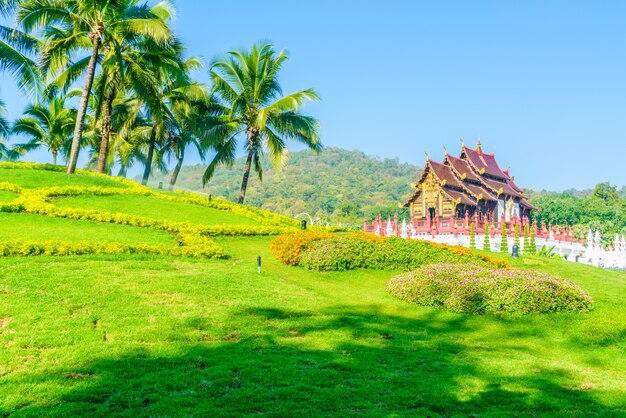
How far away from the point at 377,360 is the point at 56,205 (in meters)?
13.7

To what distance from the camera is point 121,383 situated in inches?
209

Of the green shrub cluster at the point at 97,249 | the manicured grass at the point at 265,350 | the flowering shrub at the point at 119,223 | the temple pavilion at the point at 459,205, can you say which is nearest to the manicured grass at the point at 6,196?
the flowering shrub at the point at 119,223

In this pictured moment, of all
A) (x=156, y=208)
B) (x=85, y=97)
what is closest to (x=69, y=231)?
(x=156, y=208)

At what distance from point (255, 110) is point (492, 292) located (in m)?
18.4

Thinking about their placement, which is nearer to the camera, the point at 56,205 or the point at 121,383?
the point at 121,383

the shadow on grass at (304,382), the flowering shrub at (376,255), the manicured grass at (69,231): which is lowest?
the shadow on grass at (304,382)

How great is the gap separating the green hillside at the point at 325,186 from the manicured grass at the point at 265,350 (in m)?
71.7

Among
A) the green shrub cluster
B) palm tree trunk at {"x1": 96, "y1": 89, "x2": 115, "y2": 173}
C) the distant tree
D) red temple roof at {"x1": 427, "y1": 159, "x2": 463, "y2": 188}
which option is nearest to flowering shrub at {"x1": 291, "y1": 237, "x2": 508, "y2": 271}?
the green shrub cluster

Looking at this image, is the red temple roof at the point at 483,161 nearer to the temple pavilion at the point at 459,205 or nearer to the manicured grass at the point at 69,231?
the temple pavilion at the point at 459,205

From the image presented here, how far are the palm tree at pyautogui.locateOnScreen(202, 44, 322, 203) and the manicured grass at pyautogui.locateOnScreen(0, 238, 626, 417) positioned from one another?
51.4 ft

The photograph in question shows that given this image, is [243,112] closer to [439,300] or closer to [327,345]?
[439,300]

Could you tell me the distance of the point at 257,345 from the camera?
6793mm

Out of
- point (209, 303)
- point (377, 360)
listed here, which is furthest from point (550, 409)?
point (209, 303)

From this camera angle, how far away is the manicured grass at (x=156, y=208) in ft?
57.5
